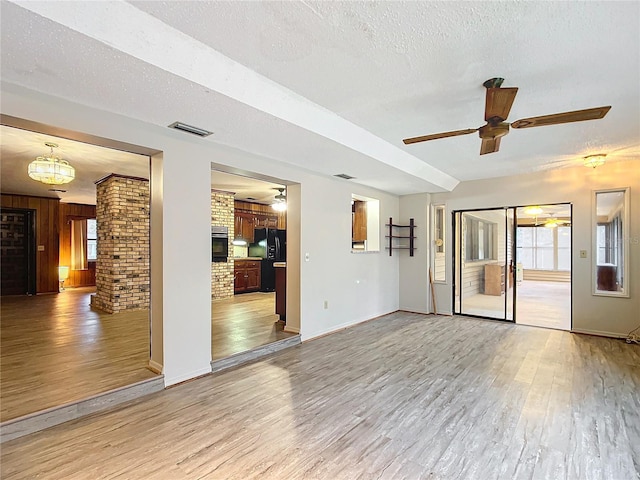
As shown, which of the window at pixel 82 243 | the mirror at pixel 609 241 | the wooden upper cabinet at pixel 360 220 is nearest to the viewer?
the mirror at pixel 609 241

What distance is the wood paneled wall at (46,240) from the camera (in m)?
8.90

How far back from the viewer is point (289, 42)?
7.09 ft

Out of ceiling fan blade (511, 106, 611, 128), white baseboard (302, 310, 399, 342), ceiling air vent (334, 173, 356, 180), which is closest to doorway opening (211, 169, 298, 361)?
A: white baseboard (302, 310, 399, 342)

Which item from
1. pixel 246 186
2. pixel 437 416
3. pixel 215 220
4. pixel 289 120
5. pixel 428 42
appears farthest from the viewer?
pixel 215 220

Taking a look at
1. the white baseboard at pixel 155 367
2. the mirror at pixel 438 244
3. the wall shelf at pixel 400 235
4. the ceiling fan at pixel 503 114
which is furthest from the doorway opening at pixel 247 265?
the mirror at pixel 438 244

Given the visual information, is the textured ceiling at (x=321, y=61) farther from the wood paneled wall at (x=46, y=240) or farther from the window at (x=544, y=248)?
the window at (x=544, y=248)

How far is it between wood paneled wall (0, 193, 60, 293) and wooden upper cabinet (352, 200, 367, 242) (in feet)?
27.2

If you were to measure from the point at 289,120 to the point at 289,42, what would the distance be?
33.5 inches

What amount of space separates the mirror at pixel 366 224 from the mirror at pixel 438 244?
1311 millimetres

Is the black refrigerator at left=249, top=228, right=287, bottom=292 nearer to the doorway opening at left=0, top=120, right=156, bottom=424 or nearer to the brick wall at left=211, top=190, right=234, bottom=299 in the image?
the brick wall at left=211, top=190, right=234, bottom=299

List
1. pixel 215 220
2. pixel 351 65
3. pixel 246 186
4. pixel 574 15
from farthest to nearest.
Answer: pixel 215 220 < pixel 246 186 < pixel 351 65 < pixel 574 15

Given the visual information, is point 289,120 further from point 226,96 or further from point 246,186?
point 246,186

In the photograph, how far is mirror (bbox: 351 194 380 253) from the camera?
6590 millimetres

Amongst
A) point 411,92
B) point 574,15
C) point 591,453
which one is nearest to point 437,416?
point 591,453
